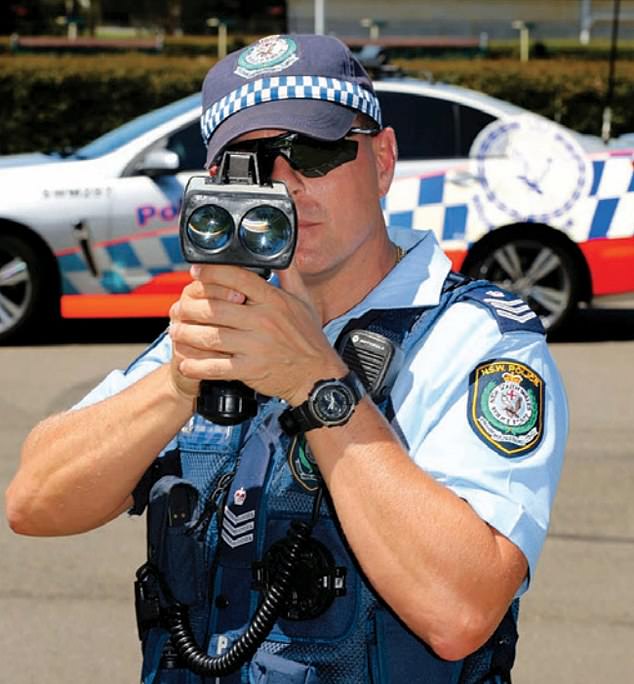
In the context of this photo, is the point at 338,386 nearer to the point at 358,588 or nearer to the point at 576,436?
the point at 358,588

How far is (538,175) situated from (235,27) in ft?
135

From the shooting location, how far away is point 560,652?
440 cm

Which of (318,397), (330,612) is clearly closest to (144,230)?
(330,612)

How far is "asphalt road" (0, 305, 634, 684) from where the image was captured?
4.34m

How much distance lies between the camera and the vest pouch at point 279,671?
189 centimetres

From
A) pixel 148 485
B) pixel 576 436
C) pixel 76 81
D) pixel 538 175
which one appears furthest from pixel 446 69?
pixel 148 485

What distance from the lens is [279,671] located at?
1.90 metres

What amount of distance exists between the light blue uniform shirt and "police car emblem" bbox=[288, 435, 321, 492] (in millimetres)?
127

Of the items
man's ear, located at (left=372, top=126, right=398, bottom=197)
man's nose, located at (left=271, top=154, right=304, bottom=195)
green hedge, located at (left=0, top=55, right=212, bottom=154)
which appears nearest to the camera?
man's nose, located at (left=271, top=154, right=304, bottom=195)

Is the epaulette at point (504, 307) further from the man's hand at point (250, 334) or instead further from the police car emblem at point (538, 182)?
the police car emblem at point (538, 182)

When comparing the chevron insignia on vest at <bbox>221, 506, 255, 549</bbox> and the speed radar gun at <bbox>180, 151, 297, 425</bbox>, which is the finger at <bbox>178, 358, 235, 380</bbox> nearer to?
the speed radar gun at <bbox>180, 151, 297, 425</bbox>

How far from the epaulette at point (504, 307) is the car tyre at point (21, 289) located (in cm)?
657

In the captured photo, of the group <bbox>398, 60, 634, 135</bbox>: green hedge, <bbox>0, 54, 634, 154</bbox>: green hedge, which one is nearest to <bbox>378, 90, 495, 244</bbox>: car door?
<bbox>0, 54, 634, 154</bbox>: green hedge

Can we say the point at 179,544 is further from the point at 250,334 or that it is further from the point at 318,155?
the point at 318,155
